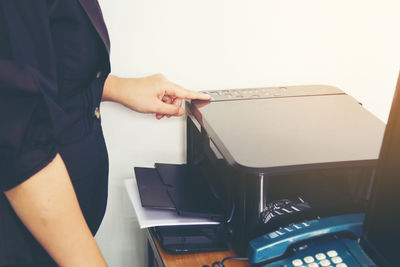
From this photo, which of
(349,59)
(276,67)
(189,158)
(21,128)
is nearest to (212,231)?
(189,158)

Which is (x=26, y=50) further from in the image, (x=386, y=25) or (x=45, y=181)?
(x=386, y=25)

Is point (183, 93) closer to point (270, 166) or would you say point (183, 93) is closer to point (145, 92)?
point (145, 92)

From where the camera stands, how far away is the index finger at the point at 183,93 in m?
0.94

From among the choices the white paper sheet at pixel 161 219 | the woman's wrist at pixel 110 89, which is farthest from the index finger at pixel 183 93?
the white paper sheet at pixel 161 219

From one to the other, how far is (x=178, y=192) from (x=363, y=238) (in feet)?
1.17

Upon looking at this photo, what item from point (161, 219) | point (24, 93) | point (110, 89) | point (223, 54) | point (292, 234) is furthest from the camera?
point (223, 54)

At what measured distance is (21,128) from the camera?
52 cm

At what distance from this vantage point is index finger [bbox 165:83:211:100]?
3.07ft

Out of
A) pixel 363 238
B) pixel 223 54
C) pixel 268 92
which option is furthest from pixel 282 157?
pixel 223 54

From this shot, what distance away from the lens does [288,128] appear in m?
0.79

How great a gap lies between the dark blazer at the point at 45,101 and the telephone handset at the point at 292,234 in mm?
343

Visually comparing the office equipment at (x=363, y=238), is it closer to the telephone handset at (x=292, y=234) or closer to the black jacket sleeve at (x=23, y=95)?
the telephone handset at (x=292, y=234)

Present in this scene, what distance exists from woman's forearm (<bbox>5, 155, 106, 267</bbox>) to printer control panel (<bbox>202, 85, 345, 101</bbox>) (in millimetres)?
458

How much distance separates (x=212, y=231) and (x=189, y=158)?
0.29m
